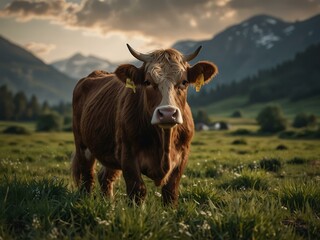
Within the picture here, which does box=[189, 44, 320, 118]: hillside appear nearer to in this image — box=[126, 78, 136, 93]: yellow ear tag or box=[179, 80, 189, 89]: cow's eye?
box=[179, 80, 189, 89]: cow's eye

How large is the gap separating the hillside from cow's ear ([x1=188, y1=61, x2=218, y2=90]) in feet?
422

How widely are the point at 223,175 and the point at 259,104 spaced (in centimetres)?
15362

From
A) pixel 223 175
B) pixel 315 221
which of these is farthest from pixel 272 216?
pixel 223 175

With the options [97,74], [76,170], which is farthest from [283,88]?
[76,170]

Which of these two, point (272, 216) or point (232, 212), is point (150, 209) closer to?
point (232, 212)

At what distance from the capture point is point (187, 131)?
680 centimetres

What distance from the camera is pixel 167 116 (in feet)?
18.0

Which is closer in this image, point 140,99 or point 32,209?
point 32,209

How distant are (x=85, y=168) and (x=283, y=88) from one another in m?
168

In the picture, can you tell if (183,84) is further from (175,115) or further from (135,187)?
(135,187)

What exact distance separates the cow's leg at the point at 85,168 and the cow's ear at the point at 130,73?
10.1ft

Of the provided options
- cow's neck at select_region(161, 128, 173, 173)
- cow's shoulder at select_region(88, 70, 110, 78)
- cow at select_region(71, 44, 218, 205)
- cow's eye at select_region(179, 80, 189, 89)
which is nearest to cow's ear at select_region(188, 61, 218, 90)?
cow at select_region(71, 44, 218, 205)

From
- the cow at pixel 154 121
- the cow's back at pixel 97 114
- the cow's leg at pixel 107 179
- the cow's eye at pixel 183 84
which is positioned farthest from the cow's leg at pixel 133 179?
the cow's leg at pixel 107 179

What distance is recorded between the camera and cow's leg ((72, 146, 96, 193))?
9.24 meters
